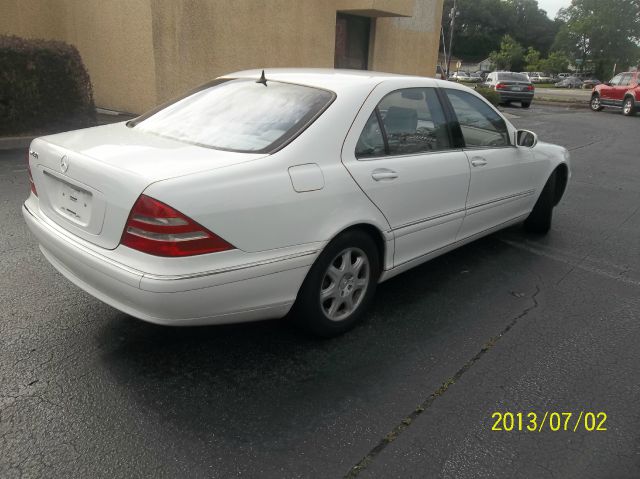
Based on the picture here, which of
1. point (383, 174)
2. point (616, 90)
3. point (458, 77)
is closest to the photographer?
point (383, 174)

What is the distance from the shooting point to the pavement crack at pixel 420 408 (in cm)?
230

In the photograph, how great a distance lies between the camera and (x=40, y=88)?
874 cm

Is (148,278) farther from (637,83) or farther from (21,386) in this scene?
(637,83)

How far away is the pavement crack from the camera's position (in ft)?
7.56

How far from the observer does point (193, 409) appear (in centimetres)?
260

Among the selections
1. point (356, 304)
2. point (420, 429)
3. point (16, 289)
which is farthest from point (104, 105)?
point (420, 429)

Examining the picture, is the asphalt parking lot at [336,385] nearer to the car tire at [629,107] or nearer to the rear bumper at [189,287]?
the rear bumper at [189,287]

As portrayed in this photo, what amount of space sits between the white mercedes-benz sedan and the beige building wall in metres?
7.83

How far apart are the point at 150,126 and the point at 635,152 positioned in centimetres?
1196

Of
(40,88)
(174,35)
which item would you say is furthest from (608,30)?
(40,88)

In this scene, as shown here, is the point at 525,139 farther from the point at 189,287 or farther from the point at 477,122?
the point at 189,287

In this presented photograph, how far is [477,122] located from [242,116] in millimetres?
2031

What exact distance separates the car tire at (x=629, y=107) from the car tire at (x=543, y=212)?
797 inches

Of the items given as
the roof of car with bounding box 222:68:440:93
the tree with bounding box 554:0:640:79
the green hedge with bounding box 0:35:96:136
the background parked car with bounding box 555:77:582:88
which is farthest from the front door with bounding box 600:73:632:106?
the tree with bounding box 554:0:640:79
